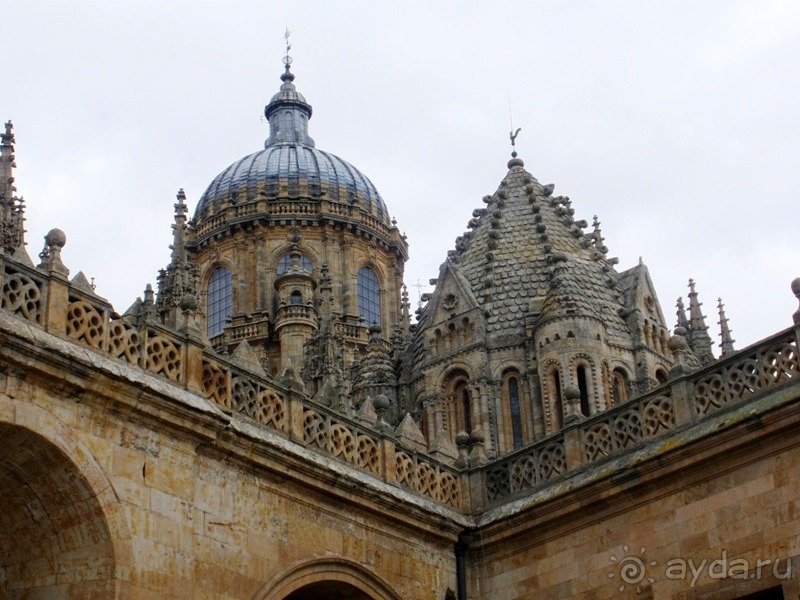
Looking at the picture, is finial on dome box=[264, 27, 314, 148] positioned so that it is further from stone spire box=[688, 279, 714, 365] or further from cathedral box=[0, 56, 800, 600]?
cathedral box=[0, 56, 800, 600]

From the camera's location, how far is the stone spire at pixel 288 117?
50.3 metres

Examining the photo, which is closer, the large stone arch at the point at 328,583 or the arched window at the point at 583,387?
the large stone arch at the point at 328,583

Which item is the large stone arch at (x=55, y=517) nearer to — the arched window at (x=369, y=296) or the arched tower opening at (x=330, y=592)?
the arched tower opening at (x=330, y=592)

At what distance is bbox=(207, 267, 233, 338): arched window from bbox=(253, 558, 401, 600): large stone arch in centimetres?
2909

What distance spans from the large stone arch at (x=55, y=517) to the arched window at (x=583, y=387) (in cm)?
1733

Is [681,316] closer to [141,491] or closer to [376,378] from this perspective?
[376,378]

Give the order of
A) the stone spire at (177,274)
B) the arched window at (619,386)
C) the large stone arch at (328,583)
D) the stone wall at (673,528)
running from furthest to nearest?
the stone spire at (177,274), the arched window at (619,386), the large stone arch at (328,583), the stone wall at (673,528)

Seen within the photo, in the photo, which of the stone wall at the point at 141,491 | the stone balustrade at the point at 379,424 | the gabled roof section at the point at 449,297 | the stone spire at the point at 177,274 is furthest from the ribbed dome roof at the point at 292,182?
the stone wall at the point at 141,491

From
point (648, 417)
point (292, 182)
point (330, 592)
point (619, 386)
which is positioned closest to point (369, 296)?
point (292, 182)

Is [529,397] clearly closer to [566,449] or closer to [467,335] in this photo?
[467,335]

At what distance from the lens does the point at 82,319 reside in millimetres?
12789

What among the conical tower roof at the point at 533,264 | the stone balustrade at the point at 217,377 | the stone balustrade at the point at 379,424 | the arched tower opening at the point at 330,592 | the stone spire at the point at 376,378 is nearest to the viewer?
the stone balustrade at the point at 217,377

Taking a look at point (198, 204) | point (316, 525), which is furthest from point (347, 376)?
point (316, 525)

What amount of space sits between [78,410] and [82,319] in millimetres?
978
